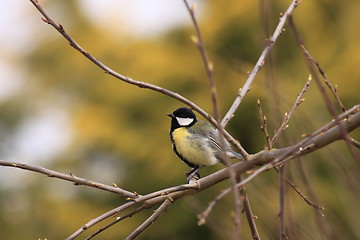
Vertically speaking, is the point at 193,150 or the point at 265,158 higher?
the point at 193,150

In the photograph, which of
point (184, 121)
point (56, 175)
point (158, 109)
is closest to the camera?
point (56, 175)

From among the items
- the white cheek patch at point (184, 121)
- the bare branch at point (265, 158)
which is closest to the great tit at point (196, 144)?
the white cheek patch at point (184, 121)

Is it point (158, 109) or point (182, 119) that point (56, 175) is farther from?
point (158, 109)

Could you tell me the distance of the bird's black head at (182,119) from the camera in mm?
3725

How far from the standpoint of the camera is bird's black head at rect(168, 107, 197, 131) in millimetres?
3725

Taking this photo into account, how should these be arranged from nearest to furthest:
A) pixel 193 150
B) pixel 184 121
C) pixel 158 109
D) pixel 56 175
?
pixel 56 175 → pixel 193 150 → pixel 184 121 → pixel 158 109

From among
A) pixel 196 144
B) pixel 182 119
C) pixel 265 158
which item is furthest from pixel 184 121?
pixel 265 158

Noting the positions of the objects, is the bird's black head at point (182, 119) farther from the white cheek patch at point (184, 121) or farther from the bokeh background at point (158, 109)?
the bokeh background at point (158, 109)

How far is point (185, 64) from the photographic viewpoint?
28.7 feet

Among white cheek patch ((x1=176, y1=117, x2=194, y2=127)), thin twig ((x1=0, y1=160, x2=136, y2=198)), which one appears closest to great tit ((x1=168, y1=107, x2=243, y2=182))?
white cheek patch ((x1=176, y1=117, x2=194, y2=127))

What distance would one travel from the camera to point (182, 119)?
12.4ft

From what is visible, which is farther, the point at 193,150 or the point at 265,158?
the point at 193,150

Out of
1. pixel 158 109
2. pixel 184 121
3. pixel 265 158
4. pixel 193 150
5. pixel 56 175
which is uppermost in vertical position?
pixel 158 109

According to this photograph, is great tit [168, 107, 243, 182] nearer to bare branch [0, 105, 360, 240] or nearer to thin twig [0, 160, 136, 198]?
bare branch [0, 105, 360, 240]
